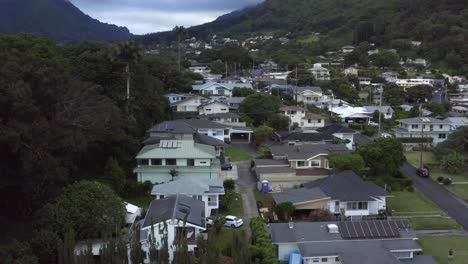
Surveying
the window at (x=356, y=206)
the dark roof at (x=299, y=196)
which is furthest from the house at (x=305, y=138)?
the window at (x=356, y=206)

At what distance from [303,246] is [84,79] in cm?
2101

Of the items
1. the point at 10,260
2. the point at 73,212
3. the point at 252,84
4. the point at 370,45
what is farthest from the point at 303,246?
the point at 370,45

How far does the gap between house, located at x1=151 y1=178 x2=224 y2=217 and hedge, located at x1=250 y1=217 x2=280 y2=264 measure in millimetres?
3356

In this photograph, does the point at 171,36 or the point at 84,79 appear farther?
the point at 171,36

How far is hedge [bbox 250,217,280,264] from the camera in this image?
1681 centimetres

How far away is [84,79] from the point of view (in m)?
32.2

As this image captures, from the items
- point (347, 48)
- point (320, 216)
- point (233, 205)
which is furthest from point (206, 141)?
point (347, 48)

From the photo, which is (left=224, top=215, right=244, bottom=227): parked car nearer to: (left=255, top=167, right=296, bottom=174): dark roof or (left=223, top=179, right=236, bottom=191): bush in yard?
(left=223, top=179, right=236, bottom=191): bush in yard

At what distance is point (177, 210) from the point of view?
18.7 meters

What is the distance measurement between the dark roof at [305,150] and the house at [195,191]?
7329 mm

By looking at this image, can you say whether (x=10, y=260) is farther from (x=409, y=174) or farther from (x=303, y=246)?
(x=409, y=174)

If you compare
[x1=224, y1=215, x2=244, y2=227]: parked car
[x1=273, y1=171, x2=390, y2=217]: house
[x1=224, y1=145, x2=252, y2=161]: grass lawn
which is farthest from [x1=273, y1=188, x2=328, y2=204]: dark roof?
[x1=224, y1=145, x2=252, y2=161]: grass lawn

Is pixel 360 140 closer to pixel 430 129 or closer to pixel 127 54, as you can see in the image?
pixel 430 129

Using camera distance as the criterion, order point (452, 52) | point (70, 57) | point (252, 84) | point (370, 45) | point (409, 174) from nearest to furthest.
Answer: point (409, 174)
point (70, 57)
point (252, 84)
point (452, 52)
point (370, 45)
